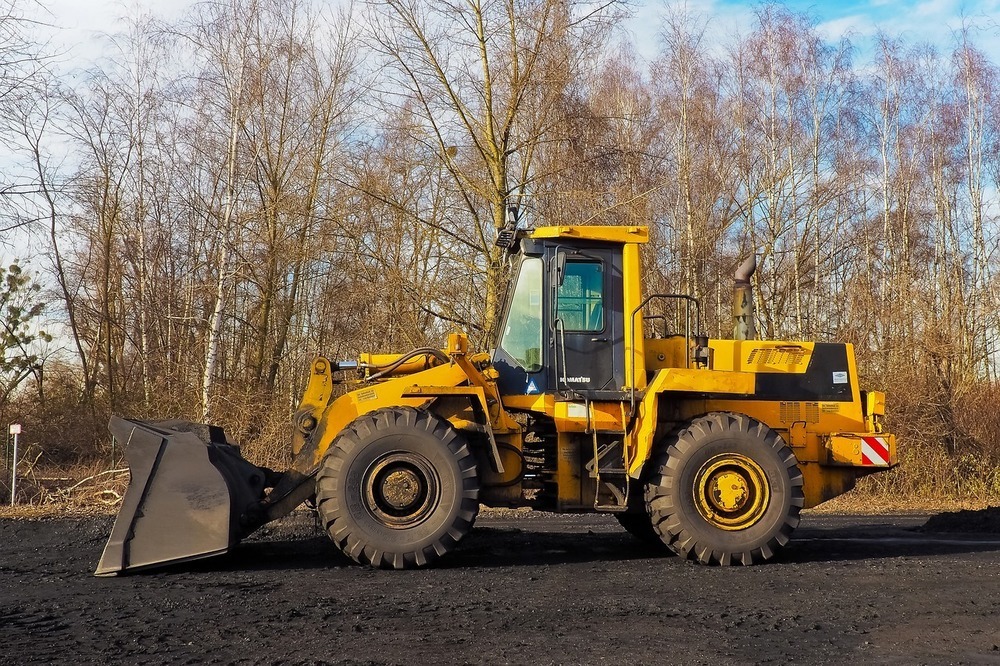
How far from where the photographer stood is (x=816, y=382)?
29.2 feet

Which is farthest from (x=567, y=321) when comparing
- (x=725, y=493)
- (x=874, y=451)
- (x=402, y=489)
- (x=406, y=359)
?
(x=874, y=451)

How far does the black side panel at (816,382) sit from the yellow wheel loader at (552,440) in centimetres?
1

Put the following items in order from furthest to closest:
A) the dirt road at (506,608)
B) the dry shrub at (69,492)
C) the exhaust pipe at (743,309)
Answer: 1. the dry shrub at (69,492)
2. the exhaust pipe at (743,309)
3. the dirt road at (506,608)

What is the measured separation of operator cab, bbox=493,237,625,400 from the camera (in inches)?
330

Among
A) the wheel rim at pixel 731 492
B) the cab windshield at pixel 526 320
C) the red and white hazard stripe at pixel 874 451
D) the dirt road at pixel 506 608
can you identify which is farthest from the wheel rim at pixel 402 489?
the red and white hazard stripe at pixel 874 451

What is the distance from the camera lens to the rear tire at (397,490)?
24.9ft

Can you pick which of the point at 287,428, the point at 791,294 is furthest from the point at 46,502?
the point at 791,294

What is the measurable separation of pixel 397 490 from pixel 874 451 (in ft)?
13.7

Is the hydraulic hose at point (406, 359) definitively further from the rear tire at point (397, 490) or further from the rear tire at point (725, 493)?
the rear tire at point (725, 493)

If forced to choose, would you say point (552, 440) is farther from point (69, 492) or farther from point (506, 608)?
point (69, 492)

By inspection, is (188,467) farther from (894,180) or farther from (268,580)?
(894,180)

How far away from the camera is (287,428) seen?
15.8 meters

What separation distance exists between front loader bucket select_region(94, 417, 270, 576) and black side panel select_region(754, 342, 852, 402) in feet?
15.4

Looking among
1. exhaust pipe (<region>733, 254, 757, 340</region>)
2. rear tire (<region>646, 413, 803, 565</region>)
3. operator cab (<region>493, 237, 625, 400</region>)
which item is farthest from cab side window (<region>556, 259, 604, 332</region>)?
exhaust pipe (<region>733, 254, 757, 340</region>)
